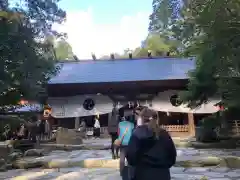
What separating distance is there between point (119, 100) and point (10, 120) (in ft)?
33.6

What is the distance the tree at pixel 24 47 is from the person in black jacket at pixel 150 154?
5146mm

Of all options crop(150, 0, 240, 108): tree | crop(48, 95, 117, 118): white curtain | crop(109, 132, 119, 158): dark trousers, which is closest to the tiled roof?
crop(48, 95, 117, 118): white curtain

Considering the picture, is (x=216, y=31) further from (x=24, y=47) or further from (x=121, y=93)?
(x=121, y=93)

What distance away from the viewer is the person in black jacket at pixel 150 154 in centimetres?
270

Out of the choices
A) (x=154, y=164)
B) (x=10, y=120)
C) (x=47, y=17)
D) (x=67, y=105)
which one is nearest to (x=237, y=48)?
(x=154, y=164)

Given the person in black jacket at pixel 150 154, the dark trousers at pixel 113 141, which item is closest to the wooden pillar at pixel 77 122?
the dark trousers at pixel 113 141

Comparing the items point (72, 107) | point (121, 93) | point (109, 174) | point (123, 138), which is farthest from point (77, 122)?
point (123, 138)

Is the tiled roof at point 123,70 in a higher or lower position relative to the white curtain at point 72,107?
higher

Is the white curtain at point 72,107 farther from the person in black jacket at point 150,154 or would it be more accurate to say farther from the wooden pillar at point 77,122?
the person in black jacket at point 150,154

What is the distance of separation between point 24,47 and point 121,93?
8917mm

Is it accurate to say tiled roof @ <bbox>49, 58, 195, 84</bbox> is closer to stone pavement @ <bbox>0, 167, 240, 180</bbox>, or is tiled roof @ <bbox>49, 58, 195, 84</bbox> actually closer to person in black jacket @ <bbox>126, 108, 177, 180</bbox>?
stone pavement @ <bbox>0, 167, 240, 180</bbox>

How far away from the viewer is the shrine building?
16641mm

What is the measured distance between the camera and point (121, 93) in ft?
57.4

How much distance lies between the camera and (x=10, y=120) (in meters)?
7.84
